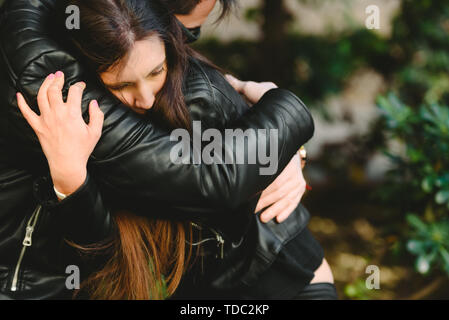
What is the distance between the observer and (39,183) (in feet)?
4.94

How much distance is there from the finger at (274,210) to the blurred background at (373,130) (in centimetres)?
110

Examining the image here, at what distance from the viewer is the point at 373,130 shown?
435 centimetres

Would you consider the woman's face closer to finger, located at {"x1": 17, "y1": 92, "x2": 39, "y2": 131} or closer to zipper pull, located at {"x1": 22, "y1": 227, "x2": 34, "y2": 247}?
finger, located at {"x1": 17, "y1": 92, "x2": 39, "y2": 131}

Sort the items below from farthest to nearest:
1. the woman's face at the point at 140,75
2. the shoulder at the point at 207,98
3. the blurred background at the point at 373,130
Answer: the blurred background at the point at 373,130 → the shoulder at the point at 207,98 → the woman's face at the point at 140,75

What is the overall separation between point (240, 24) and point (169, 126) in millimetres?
4497

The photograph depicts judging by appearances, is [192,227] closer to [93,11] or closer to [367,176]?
[93,11]

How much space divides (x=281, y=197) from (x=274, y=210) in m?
0.07

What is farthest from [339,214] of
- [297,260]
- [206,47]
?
[297,260]

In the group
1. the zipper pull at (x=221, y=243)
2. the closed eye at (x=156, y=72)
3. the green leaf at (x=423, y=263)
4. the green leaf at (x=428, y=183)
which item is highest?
the closed eye at (x=156, y=72)

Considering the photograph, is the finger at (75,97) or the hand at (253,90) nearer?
the finger at (75,97)

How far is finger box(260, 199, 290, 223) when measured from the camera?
6.03 feet

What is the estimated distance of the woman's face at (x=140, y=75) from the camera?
1499mm

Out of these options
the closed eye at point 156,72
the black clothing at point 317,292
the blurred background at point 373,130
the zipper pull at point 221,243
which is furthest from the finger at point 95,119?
the blurred background at point 373,130

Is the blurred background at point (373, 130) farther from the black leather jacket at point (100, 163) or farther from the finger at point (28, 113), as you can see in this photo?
the finger at point (28, 113)
